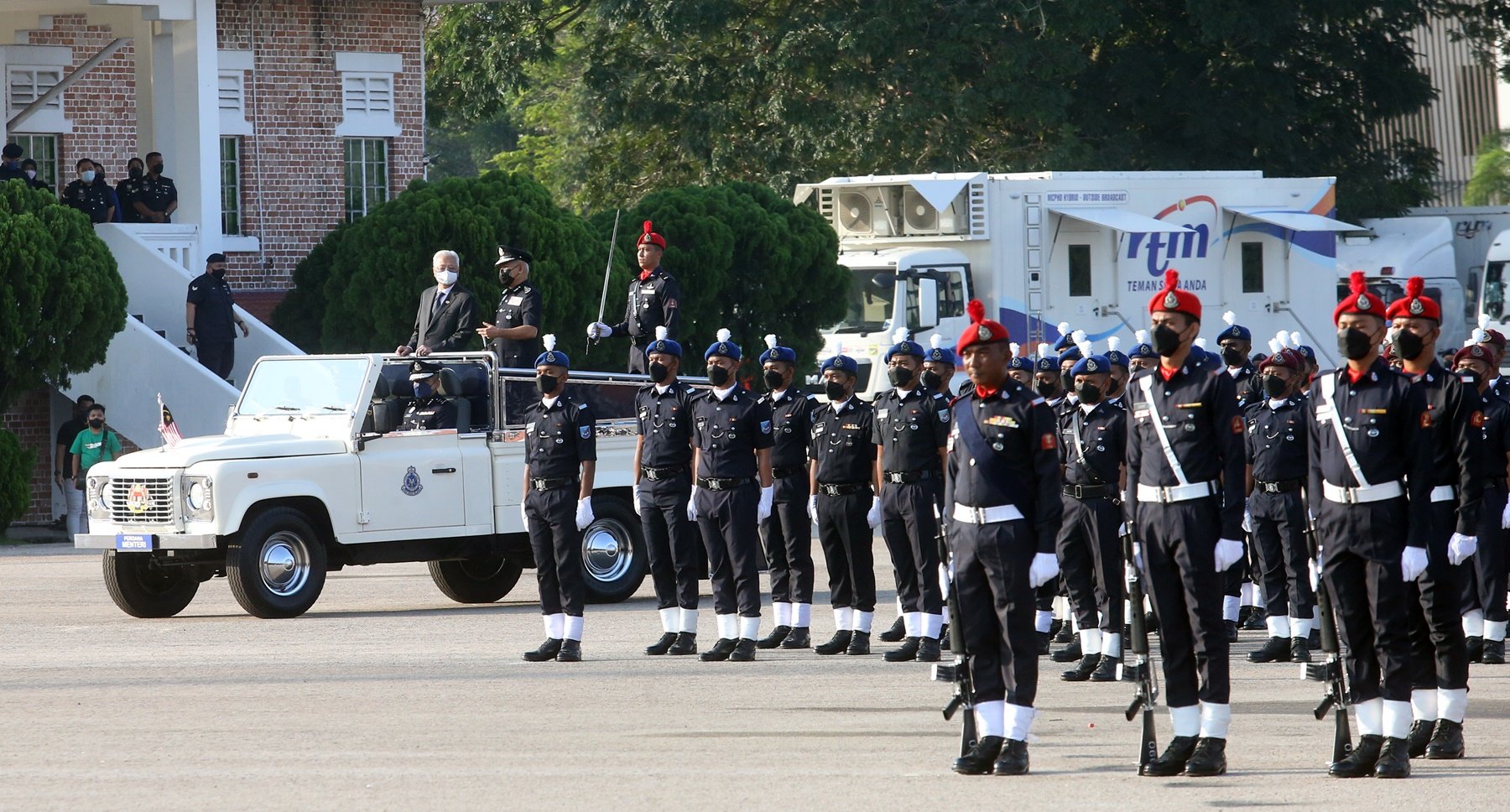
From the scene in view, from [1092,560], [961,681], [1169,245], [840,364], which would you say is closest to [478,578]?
[840,364]

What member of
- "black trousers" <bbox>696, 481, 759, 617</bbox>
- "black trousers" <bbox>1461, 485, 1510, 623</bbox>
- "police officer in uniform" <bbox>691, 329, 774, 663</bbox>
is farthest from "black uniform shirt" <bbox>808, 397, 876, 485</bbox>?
"black trousers" <bbox>1461, 485, 1510, 623</bbox>

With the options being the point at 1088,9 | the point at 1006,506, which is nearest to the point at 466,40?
the point at 1088,9

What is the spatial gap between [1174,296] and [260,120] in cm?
2333

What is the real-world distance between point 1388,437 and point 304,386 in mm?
9592

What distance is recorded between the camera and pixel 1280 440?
43.1 feet

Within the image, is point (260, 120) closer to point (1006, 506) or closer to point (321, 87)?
point (321, 87)

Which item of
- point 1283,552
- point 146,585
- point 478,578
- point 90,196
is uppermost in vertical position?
point 90,196

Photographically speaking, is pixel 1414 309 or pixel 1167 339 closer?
pixel 1167 339

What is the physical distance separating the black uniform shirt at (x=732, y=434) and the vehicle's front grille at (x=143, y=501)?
418cm

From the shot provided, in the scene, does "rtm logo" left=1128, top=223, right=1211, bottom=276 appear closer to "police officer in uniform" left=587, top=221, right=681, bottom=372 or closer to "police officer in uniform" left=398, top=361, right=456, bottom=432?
"police officer in uniform" left=587, top=221, right=681, bottom=372

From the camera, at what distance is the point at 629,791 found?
8.70 metres

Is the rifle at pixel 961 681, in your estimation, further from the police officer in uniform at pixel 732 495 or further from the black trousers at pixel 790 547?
the black trousers at pixel 790 547

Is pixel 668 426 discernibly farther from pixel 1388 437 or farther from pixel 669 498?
pixel 1388 437

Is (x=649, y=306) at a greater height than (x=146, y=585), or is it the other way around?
(x=649, y=306)
